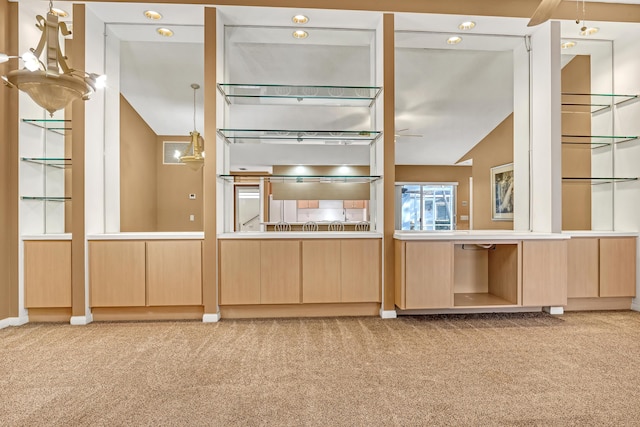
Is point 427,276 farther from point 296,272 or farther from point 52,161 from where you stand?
point 52,161

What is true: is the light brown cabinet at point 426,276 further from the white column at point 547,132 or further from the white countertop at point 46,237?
the white countertop at point 46,237

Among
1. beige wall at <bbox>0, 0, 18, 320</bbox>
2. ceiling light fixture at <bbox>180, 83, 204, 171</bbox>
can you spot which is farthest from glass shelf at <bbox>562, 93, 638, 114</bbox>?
beige wall at <bbox>0, 0, 18, 320</bbox>

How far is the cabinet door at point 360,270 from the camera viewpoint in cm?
333

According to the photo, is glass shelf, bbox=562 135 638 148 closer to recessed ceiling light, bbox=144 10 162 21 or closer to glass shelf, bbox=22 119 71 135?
recessed ceiling light, bbox=144 10 162 21

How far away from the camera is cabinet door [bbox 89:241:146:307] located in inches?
126

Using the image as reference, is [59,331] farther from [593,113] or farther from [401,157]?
[593,113]

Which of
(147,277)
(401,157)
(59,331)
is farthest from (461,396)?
(59,331)

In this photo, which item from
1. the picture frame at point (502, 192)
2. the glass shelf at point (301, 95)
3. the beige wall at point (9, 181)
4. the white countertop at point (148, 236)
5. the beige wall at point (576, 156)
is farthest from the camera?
the picture frame at point (502, 192)

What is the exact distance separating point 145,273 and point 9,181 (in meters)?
1.51

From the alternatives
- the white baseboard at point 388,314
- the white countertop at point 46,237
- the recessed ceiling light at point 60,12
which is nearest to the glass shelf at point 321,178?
the white baseboard at point 388,314

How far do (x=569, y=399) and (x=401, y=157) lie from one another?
262cm

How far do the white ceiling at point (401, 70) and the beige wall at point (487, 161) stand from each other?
0.11 m

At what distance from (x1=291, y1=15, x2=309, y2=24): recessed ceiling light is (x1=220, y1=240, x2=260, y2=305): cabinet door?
2.29 m

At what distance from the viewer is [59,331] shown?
299 cm
